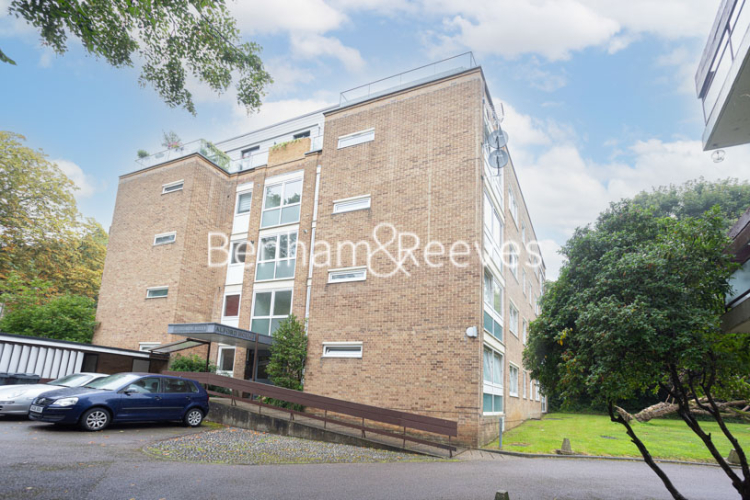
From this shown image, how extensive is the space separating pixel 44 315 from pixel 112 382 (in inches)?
447

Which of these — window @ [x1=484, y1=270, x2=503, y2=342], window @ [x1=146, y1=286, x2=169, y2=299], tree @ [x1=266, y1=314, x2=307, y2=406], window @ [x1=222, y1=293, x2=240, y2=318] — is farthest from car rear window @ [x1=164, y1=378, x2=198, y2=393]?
window @ [x1=484, y1=270, x2=503, y2=342]

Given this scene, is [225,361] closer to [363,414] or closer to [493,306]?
[363,414]

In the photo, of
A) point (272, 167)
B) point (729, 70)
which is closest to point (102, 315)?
point (272, 167)

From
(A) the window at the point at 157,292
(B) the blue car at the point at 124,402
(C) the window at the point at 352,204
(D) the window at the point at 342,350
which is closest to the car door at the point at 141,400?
(B) the blue car at the point at 124,402

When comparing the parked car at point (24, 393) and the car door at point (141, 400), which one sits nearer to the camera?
the car door at point (141, 400)

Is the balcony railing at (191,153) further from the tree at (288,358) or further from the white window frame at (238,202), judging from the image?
the tree at (288,358)

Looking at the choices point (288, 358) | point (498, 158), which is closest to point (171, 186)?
point (288, 358)

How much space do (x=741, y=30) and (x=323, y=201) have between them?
42.5 feet

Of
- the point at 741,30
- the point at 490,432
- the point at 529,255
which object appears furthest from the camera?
the point at 529,255

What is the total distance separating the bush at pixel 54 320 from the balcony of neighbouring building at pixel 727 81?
71.7 feet

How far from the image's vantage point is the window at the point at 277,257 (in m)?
18.9

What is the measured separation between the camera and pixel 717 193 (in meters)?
30.2

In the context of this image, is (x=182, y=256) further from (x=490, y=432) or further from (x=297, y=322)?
(x=490, y=432)

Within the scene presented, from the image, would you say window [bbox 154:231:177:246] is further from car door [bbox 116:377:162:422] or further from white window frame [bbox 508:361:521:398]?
white window frame [bbox 508:361:521:398]
